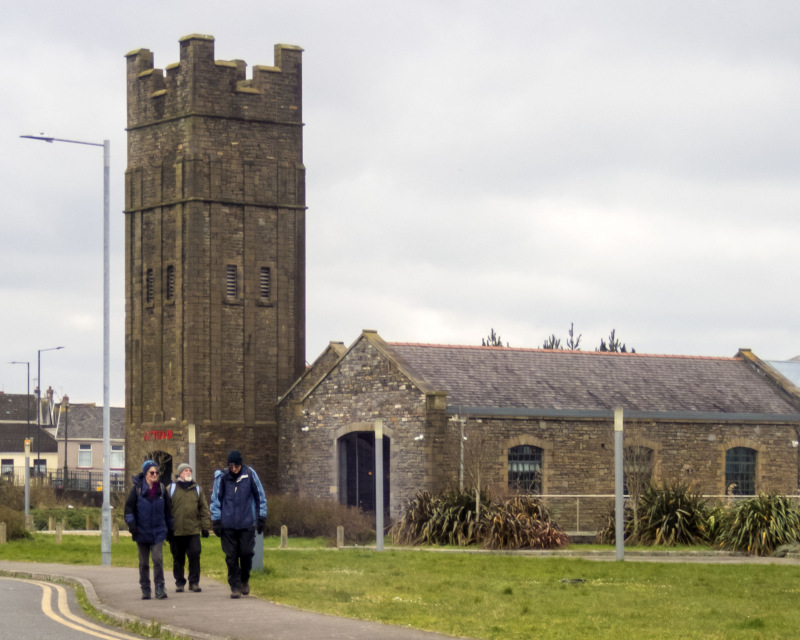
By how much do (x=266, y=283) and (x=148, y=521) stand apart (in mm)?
30565

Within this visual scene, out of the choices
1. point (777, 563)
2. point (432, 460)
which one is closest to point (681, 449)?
point (432, 460)

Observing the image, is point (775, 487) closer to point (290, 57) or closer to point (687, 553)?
point (687, 553)

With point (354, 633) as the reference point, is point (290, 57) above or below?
above

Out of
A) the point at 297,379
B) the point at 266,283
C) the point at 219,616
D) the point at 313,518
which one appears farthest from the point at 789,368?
the point at 219,616

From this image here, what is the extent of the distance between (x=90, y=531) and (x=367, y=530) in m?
10.4

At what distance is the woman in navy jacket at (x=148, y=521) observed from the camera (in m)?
16.1

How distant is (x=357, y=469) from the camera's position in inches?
1609

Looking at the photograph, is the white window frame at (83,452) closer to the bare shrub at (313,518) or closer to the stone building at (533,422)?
the stone building at (533,422)

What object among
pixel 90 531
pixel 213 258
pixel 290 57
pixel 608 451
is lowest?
pixel 90 531

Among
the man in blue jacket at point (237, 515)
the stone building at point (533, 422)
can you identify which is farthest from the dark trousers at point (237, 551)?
the stone building at point (533, 422)

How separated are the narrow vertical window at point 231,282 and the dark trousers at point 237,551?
2992 centimetres

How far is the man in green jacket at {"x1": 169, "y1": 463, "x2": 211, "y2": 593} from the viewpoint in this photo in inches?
656

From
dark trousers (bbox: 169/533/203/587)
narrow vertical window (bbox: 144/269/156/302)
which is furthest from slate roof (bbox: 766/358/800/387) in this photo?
dark trousers (bbox: 169/533/203/587)

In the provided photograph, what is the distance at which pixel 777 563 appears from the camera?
2381 cm
